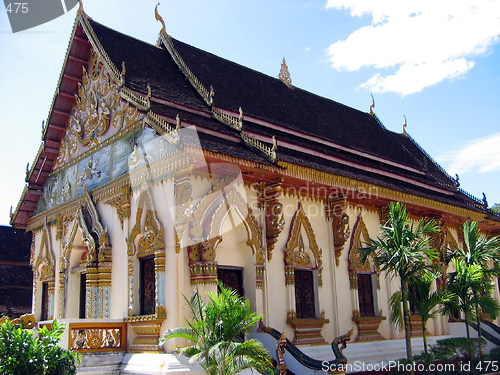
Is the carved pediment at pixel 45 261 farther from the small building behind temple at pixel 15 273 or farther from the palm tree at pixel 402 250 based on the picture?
the palm tree at pixel 402 250

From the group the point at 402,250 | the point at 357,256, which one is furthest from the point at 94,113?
the point at 402,250

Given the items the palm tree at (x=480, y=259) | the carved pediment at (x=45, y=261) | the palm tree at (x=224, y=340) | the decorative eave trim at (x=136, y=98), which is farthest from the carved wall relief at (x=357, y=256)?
the carved pediment at (x=45, y=261)

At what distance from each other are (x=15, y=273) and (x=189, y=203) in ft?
36.2

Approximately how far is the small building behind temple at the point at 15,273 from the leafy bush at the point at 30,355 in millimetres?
10847

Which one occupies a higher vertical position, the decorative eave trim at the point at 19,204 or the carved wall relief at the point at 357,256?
the decorative eave trim at the point at 19,204

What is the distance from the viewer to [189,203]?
10055mm

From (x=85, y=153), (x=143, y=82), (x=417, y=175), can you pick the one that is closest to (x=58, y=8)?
(x=143, y=82)

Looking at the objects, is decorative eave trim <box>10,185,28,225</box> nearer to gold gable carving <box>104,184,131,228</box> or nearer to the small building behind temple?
the small building behind temple

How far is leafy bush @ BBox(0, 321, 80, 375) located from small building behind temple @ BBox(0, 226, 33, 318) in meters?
10.8

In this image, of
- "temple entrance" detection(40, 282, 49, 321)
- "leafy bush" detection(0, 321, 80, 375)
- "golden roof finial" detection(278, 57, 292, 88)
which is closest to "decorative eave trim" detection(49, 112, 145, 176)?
"temple entrance" detection(40, 282, 49, 321)

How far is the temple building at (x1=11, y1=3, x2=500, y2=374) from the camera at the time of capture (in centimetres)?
1030

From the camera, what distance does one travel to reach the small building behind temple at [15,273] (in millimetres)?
17625

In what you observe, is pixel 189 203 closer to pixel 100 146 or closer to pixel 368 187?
pixel 100 146

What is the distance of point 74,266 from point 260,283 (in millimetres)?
4800
